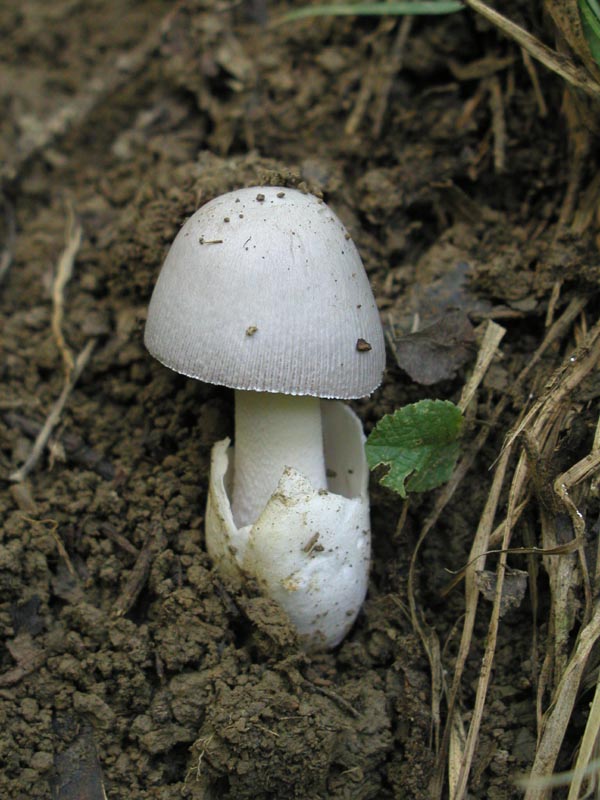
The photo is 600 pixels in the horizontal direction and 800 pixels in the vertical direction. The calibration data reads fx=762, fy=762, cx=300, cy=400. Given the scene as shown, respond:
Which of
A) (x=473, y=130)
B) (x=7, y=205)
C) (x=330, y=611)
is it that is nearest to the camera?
(x=330, y=611)

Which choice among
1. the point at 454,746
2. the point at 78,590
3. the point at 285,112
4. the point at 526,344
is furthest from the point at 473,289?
the point at 78,590

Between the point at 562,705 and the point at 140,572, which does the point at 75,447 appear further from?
the point at 562,705

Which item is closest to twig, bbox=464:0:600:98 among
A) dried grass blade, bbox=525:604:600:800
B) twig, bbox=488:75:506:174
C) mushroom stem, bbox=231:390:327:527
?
twig, bbox=488:75:506:174

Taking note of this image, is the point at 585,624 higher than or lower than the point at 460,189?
lower

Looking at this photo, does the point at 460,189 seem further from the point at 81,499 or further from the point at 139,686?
the point at 139,686

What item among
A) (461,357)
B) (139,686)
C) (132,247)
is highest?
(132,247)

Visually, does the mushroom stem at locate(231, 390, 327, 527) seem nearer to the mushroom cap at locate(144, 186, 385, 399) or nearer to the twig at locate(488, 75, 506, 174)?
the mushroom cap at locate(144, 186, 385, 399)
